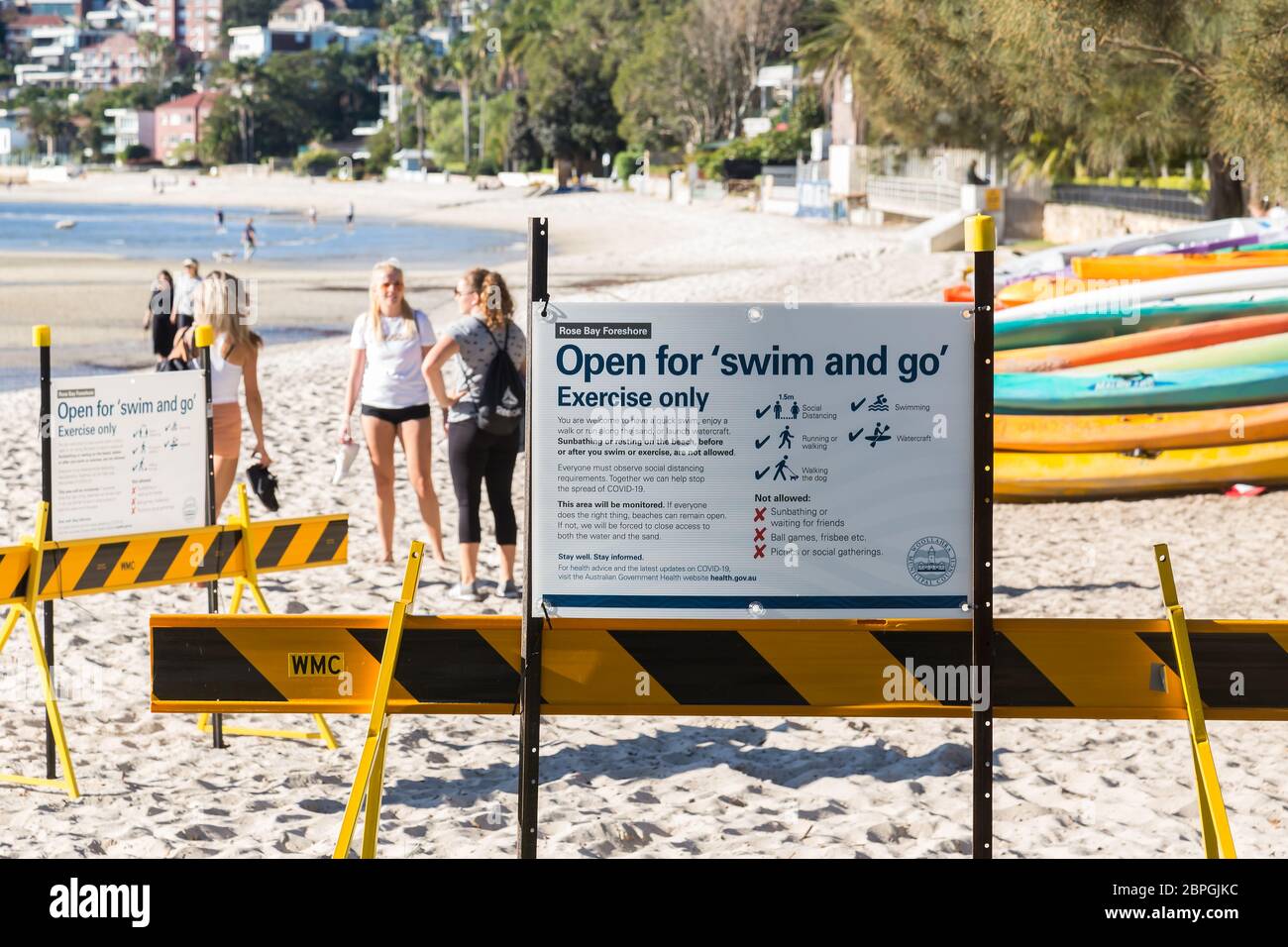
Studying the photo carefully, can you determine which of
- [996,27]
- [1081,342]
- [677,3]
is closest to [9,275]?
[996,27]

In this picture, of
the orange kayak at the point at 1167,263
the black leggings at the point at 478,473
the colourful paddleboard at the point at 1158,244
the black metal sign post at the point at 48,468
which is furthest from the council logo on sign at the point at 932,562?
the colourful paddleboard at the point at 1158,244

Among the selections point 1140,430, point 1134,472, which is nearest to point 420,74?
point 1140,430

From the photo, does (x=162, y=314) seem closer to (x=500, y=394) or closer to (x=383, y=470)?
(x=383, y=470)

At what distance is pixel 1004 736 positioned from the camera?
21.0 ft

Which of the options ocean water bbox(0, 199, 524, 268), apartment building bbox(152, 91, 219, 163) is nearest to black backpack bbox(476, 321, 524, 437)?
ocean water bbox(0, 199, 524, 268)

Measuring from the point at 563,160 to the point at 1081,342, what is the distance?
9414 cm

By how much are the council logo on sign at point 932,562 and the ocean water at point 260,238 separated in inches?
1658

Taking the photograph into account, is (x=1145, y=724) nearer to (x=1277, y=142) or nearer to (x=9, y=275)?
(x=1277, y=142)

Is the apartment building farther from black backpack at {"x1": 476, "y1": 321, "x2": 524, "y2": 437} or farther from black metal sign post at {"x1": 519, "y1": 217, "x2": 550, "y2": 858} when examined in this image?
black metal sign post at {"x1": 519, "y1": 217, "x2": 550, "y2": 858}

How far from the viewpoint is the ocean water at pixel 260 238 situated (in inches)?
2036

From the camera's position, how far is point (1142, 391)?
1154cm

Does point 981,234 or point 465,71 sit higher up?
point 465,71

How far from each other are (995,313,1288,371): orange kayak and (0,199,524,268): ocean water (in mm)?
34503

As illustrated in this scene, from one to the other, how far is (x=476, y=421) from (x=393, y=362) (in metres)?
0.74
